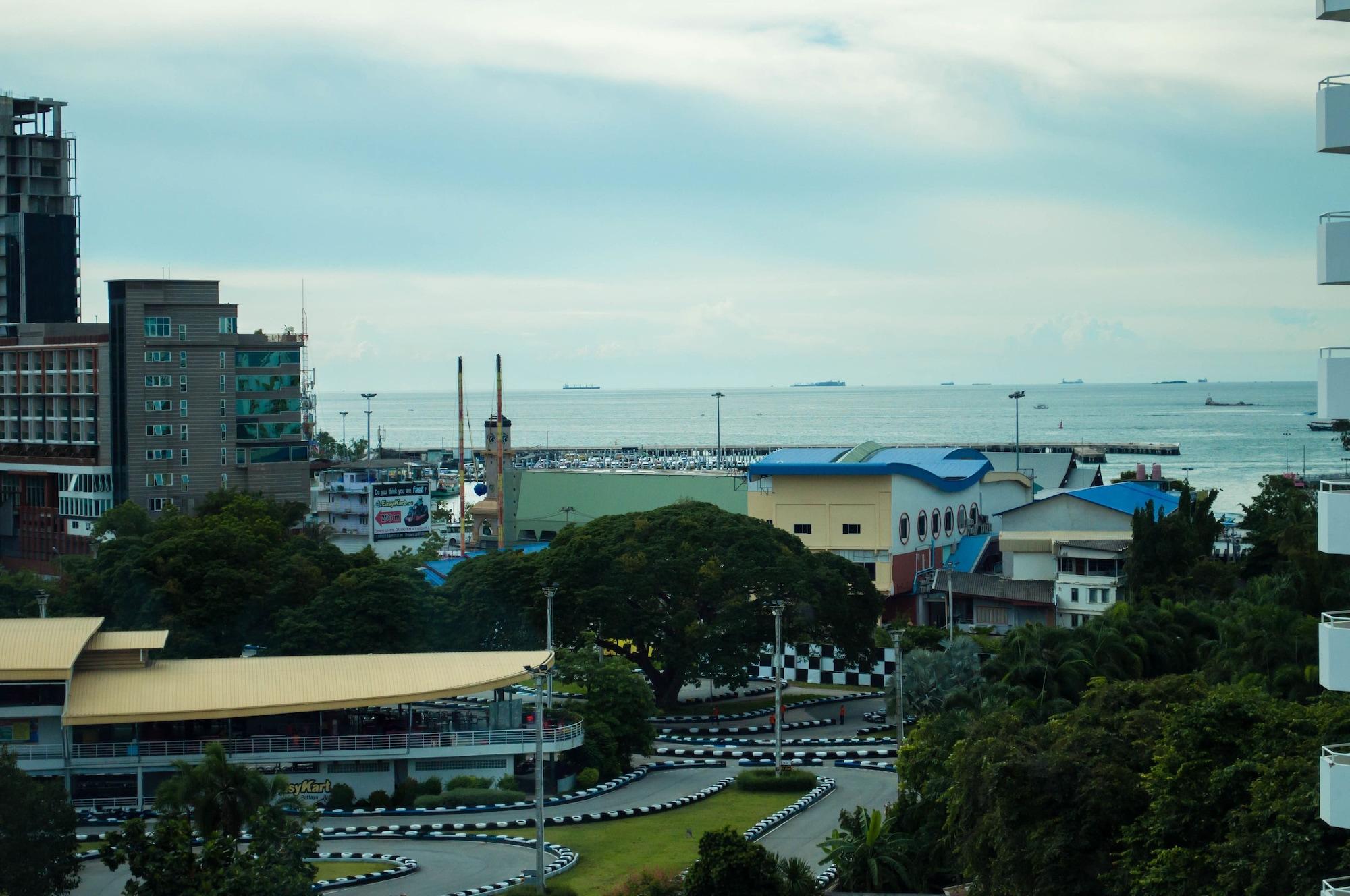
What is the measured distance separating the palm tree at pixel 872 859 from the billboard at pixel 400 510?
280 feet

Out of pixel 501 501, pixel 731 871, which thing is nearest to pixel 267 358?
pixel 501 501

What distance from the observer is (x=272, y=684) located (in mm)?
50656

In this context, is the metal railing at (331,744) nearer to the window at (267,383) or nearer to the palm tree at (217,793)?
the palm tree at (217,793)

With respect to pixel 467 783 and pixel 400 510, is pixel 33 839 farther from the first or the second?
pixel 400 510

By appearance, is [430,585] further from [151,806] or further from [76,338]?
[76,338]

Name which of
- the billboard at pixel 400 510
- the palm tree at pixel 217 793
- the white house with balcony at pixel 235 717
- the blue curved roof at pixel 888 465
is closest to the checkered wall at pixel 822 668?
the blue curved roof at pixel 888 465

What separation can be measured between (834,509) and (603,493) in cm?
3119

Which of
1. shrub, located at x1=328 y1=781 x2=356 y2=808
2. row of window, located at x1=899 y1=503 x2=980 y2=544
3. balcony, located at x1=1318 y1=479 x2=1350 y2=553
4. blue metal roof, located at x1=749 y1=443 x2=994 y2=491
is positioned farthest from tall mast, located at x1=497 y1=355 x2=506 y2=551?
balcony, located at x1=1318 y1=479 x2=1350 y2=553

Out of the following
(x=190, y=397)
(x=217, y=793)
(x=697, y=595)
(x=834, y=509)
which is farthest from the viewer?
(x=190, y=397)

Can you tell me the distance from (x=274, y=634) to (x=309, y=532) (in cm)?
4083

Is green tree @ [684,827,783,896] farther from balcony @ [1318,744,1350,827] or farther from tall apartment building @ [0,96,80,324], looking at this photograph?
tall apartment building @ [0,96,80,324]

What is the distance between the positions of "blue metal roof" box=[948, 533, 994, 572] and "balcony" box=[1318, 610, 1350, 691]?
69.3 metres

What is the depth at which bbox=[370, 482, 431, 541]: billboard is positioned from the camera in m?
121

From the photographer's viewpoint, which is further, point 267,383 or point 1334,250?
point 267,383
